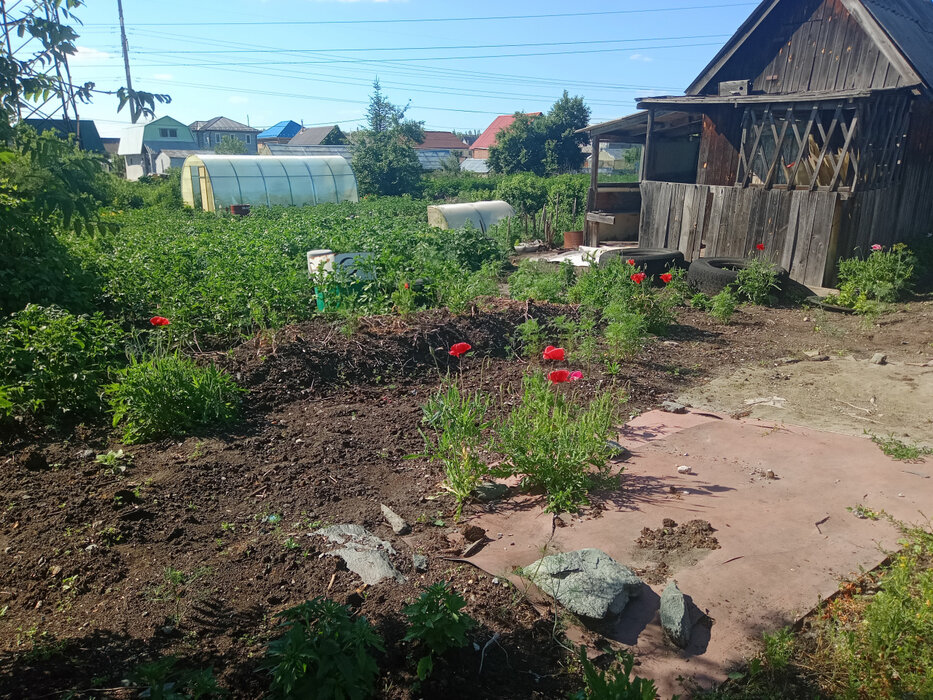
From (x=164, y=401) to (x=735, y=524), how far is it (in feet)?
12.9

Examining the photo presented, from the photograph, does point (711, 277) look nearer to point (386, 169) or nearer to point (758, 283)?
point (758, 283)

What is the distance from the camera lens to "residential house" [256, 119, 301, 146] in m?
69.4

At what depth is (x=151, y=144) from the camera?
55.9m

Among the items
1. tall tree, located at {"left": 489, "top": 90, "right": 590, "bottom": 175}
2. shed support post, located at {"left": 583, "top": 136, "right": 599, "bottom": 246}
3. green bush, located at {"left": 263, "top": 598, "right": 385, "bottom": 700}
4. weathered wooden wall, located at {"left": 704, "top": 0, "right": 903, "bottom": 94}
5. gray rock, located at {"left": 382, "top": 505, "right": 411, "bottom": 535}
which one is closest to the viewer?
green bush, located at {"left": 263, "top": 598, "right": 385, "bottom": 700}

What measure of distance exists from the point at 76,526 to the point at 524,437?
2.57 meters

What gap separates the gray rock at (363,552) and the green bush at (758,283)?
25.3ft

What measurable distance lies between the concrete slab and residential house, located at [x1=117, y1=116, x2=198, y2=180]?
142ft

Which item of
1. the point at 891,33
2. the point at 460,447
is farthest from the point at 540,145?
the point at 460,447

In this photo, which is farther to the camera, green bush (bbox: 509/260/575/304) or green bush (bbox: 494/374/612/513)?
green bush (bbox: 509/260/575/304)

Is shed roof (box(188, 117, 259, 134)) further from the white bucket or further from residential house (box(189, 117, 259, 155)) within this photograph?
the white bucket

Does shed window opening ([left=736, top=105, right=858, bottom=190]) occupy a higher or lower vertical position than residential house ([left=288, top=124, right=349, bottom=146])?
lower

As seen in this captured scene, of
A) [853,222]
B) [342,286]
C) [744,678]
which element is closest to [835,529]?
[744,678]

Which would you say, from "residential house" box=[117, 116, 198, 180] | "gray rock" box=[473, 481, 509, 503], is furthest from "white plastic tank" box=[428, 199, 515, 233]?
"residential house" box=[117, 116, 198, 180]

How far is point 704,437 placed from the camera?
16.1ft
